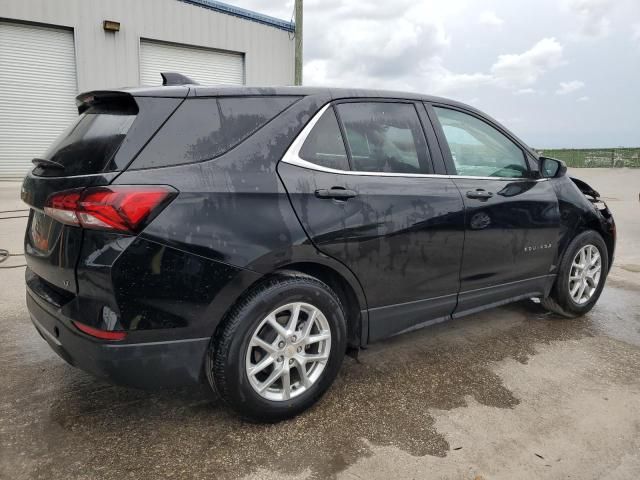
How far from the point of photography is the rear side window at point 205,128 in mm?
2205

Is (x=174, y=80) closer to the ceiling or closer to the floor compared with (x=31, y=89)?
closer to the floor

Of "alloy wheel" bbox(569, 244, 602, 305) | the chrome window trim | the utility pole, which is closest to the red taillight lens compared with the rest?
the chrome window trim

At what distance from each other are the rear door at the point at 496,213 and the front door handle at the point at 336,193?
2.89 feet

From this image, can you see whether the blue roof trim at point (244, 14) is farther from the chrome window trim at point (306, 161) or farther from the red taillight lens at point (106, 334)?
the red taillight lens at point (106, 334)

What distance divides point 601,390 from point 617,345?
2.84 ft

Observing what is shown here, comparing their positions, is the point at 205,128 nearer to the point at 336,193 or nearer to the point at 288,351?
the point at 336,193

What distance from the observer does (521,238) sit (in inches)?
138

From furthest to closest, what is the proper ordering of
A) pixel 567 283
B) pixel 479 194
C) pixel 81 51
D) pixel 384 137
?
1. pixel 81 51
2. pixel 567 283
3. pixel 479 194
4. pixel 384 137

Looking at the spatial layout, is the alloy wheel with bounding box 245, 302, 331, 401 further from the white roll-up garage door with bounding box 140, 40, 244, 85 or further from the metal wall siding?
the metal wall siding

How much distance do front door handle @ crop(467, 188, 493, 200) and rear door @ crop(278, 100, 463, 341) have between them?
13cm

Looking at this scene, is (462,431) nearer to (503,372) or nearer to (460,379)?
(460,379)

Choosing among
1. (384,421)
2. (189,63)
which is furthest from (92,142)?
(189,63)

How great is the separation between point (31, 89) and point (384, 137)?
45.4 feet

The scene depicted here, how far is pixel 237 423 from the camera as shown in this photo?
2529 mm
